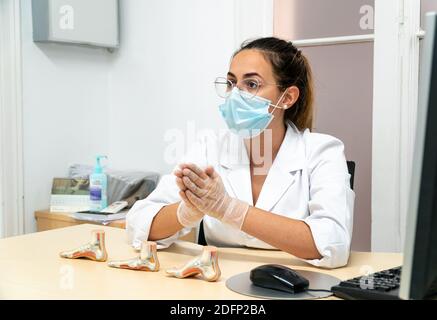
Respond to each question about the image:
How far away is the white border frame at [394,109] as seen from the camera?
7.51 feet

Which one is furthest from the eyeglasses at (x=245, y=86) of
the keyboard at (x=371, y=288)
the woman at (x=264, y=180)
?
the keyboard at (x=371, y=288)

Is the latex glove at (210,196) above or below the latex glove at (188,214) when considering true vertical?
above

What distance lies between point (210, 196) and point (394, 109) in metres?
1.18

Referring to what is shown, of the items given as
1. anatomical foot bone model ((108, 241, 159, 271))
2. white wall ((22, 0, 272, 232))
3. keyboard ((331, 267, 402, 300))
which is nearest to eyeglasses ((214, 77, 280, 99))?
anatomical foot bone model ((108, 241, 159, 271))

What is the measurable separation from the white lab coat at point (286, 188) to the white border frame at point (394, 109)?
0.61 m

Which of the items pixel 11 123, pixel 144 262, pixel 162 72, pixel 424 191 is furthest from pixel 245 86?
pixel 11 123

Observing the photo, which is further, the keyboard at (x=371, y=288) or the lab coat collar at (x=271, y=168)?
the lab coat collar at (x=271, y=168)

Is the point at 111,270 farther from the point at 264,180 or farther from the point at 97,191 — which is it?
the point at 97,191

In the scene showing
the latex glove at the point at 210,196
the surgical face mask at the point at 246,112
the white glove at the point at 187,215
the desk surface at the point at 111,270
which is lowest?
the desk surface at the point at 111,270

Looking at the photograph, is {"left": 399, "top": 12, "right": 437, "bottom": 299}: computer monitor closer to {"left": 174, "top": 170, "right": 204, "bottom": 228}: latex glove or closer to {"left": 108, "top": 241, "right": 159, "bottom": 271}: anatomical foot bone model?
{"left": 108, "top": 241, "right": 159, "bottom": 271}: anatomical foot bone model

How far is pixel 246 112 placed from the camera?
69.3 inches

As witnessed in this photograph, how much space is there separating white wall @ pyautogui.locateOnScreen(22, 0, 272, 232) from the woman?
0.90 m

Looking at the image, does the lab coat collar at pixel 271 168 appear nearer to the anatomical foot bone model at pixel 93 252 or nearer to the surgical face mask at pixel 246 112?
the surgical face mask at pixel 246 112

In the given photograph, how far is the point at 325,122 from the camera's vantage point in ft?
8.42
